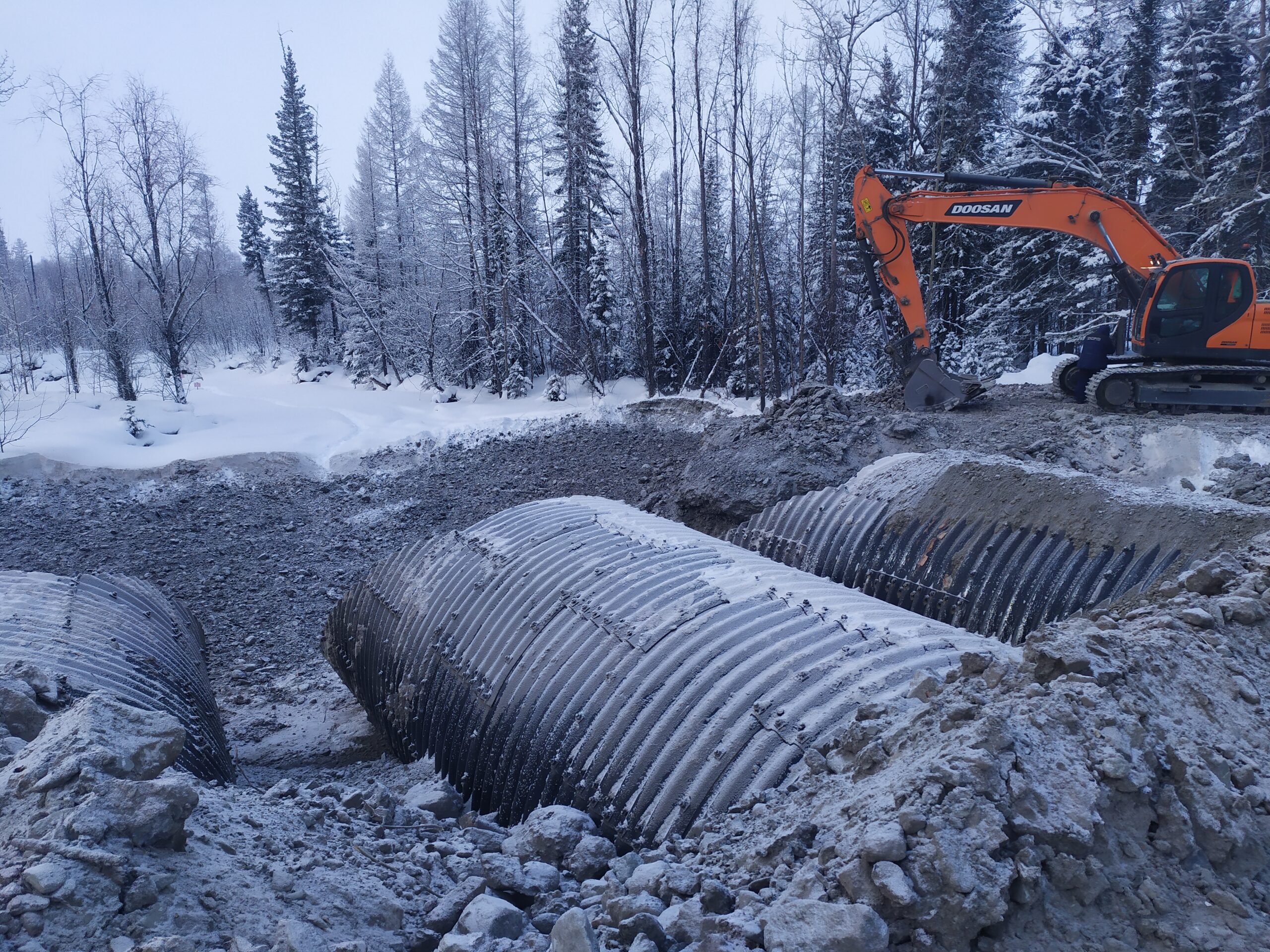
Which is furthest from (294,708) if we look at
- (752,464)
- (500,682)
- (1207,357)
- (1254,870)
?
(1207,357)

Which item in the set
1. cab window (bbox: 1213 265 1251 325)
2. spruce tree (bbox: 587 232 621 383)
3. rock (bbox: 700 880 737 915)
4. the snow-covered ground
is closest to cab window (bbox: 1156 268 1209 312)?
cab window (bbox: 1213 265 1251 325)

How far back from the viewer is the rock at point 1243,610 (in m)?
2.96

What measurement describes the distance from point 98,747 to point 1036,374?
1716cm

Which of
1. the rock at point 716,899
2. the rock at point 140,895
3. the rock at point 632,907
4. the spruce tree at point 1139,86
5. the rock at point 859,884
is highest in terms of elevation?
the spruce tree at point 1139,86

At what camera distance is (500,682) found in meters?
4.27

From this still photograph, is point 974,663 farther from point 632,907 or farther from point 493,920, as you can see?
point 493,920

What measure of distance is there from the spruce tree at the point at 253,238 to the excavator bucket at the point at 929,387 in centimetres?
4458

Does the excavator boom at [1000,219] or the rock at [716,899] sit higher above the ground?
the excavator boom at [1000,219]

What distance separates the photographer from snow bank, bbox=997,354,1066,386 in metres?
15.6

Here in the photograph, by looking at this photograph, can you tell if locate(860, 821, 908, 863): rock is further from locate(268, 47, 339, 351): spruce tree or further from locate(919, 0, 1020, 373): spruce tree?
locate(268, 47, 339, 351): spruce tree

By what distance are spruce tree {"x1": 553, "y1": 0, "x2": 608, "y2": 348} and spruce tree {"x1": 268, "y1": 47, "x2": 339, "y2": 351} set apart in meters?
11.7

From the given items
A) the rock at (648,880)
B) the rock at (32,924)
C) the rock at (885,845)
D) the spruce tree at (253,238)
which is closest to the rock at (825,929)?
the rock at (885,845)

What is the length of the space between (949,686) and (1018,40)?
2927 cm

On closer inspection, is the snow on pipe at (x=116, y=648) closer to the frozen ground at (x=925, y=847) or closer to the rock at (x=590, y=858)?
the frozen ground at (x=925, y=847)
